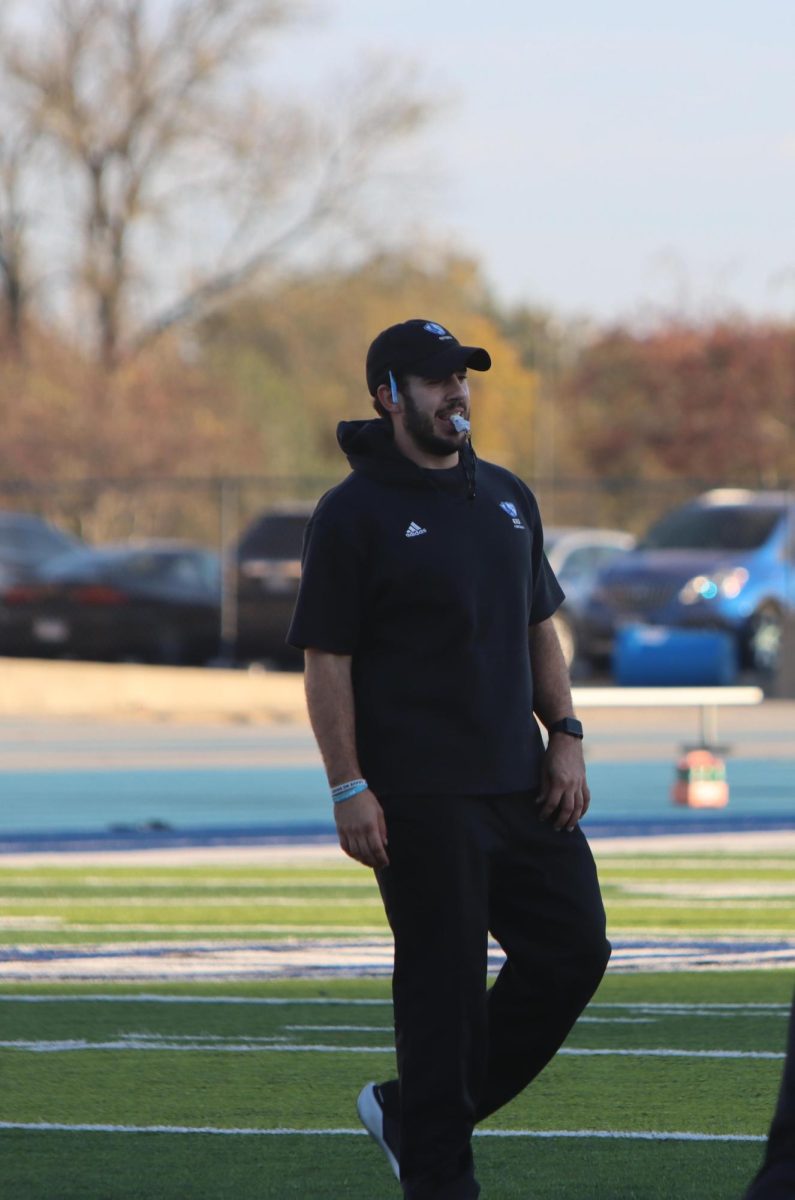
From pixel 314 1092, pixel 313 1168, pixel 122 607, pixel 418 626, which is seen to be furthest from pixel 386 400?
pixel 122 607

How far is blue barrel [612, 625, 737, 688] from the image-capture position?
24.5 m

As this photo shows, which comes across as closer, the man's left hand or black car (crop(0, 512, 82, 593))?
the man's left hand

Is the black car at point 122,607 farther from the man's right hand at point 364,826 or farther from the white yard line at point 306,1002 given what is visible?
the man's right hand at point 364,826

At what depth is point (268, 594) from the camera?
3058cm

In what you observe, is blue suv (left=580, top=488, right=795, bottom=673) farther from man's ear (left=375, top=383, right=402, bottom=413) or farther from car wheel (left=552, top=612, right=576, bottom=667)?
man's ear (left=375, top=383, right=402, bottom=413)

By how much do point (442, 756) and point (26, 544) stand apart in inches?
1133

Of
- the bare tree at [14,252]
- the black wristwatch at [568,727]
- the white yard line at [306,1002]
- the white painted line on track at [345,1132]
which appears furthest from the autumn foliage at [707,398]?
the black wristwatch at [568,727]

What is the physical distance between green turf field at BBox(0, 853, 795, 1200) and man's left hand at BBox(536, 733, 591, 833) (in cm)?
90

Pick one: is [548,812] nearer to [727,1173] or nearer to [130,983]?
[727,1173]

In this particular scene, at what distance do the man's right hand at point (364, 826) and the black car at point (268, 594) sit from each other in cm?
2512

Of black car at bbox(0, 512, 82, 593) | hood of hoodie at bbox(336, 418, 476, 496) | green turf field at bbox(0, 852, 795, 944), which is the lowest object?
green turf field at bbox(0, 852, 795, 944)

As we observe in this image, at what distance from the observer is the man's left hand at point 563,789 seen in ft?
17.5

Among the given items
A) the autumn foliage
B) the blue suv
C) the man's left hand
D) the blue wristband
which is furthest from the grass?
the autumn foliage

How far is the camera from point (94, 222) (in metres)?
47.2
